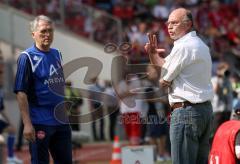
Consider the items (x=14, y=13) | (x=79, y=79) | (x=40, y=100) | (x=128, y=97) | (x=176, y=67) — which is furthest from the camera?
(x=14, y=13)

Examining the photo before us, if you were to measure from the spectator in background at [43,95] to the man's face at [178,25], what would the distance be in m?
1.40

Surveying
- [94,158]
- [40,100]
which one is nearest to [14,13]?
[94,158]

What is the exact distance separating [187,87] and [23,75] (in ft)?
5.75

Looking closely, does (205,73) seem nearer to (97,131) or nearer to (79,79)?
(79,79)

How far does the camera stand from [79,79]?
15039 mm

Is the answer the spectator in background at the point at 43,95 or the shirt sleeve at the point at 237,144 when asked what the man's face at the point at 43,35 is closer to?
the spectator in background at the point at 43,95

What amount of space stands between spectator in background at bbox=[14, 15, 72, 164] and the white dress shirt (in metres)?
1.29

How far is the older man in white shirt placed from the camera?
26.3 ft

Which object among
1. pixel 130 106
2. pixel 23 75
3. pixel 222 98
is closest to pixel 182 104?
pixel 23 75

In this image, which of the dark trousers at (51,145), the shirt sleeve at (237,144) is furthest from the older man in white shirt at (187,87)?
the dark trousers at (51,145)

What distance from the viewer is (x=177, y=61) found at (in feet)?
26.2

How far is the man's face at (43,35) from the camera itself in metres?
8.66

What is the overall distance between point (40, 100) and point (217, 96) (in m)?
7.51

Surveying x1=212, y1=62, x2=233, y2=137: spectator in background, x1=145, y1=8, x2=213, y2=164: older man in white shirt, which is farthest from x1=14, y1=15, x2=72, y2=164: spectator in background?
x1=212, y1=62, x2=233, y2=137: spectator in background
